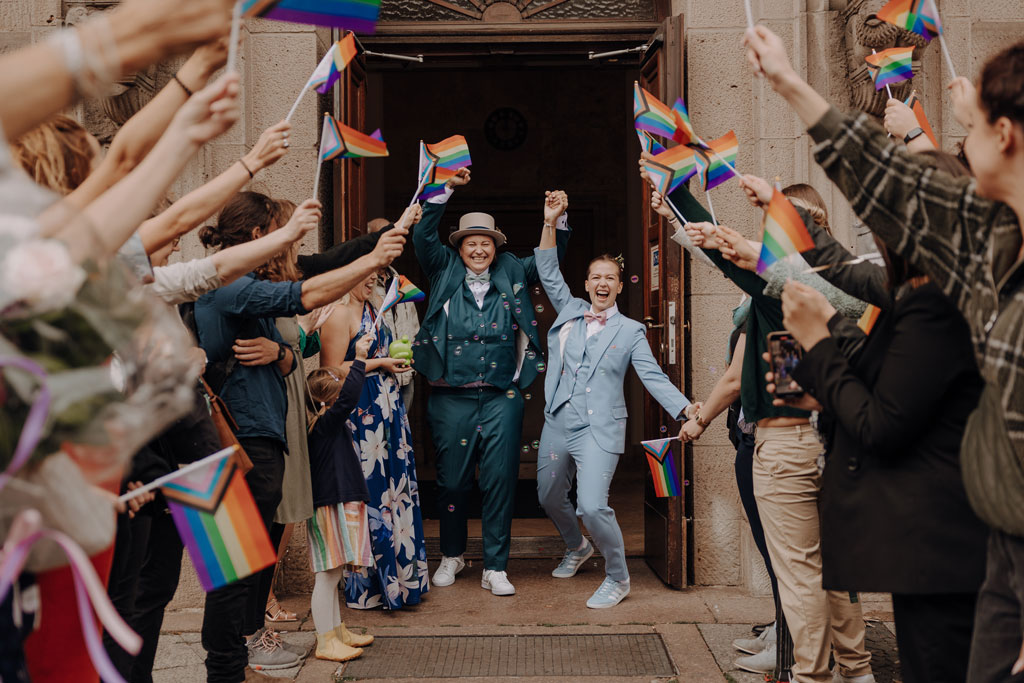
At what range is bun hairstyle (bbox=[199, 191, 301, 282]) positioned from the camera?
3.77m

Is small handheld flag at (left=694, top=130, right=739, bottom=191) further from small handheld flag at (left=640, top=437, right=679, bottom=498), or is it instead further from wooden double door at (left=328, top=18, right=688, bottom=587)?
wooden double door at (left=328, top=18, right=688, bottom=587)

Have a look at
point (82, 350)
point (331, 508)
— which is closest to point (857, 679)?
point (331, 508)

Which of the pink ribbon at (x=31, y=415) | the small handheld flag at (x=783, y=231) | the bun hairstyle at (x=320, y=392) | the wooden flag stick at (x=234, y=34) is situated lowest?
the bun hairstyle at (x=320, y=392)

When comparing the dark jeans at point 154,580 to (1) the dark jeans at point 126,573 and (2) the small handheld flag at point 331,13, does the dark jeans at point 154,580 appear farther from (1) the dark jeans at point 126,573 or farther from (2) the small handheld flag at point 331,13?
(2) the small handheld flag at point 331,13

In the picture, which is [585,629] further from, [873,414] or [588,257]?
[588,257]

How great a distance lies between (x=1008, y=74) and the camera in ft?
6.29

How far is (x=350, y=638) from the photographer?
15.4 feet

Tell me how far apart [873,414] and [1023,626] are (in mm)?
549

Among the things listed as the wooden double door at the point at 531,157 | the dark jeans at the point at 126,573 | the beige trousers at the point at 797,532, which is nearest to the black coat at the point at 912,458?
the beige trousers at the point at 797,532

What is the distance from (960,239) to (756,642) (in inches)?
119

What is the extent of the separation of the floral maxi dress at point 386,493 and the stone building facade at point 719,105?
651 millimetres

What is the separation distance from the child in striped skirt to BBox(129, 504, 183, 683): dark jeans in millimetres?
1227

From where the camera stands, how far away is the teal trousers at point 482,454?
5.86m

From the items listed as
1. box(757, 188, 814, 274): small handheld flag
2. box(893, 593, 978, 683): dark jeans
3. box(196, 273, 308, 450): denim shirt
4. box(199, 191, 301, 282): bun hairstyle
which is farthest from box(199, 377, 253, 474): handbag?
box(893, 593, 978, 683): dark jeans
